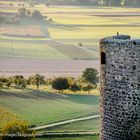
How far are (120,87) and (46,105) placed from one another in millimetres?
21250

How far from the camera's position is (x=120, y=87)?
1147 centimetres

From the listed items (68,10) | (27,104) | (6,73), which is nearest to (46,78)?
(6,73)

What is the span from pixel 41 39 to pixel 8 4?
A: 2475 cm

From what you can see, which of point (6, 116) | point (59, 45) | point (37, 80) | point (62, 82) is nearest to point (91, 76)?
point (62, 82)

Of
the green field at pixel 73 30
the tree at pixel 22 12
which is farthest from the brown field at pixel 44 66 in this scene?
the tree at pixel 22 12

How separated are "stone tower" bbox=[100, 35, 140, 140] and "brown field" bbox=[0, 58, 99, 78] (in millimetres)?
33095

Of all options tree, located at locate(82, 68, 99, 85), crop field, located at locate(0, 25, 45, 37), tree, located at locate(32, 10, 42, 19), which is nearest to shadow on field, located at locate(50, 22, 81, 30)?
crop field, located at locate(0, 25, 45, 37)

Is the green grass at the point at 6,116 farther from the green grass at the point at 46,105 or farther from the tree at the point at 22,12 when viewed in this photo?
the tree at the point at 22,12

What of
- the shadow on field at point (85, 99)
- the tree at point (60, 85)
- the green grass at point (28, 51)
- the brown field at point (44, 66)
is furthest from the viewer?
the green grass at point (28, 51)

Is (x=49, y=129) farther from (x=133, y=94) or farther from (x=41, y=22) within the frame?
(x=41, y=22)

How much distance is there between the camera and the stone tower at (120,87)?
11.3 m

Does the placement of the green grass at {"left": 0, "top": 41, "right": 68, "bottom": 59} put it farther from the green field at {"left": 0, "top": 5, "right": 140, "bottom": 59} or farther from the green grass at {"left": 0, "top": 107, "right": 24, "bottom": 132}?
the green grass at {"left": 0, "top": 107, "right": 24, "bottom": 132}

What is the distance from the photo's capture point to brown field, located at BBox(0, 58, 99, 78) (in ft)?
154

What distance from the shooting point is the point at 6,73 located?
152ft
